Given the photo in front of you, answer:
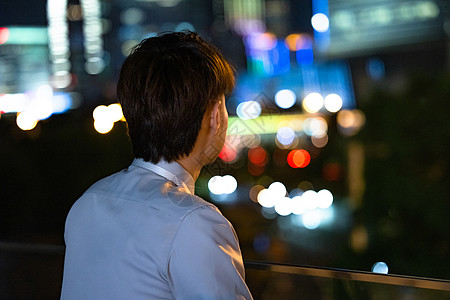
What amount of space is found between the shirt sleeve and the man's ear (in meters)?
0.20

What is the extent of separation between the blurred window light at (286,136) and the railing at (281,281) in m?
8.66

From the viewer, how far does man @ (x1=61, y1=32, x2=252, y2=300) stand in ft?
2.59

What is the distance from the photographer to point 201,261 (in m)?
0.78

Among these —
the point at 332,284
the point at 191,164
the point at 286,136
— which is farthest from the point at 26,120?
the point at 286,136

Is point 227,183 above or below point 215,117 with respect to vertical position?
below

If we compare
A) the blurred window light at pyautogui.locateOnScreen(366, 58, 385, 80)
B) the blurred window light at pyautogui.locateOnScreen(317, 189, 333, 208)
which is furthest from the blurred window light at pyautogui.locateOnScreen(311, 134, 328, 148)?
the blurred window light at pyautogui.locateOnScreen(366, 58, 385, 80)

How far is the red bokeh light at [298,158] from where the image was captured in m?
10.4

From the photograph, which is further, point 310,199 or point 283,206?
point 283,206

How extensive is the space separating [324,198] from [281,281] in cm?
976

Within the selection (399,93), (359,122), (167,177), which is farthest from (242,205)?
(167,177)

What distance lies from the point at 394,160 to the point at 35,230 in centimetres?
360

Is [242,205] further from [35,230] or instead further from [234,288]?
[234,288]

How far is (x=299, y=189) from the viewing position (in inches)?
437

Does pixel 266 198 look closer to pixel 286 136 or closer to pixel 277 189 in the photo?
pixel 277 189
